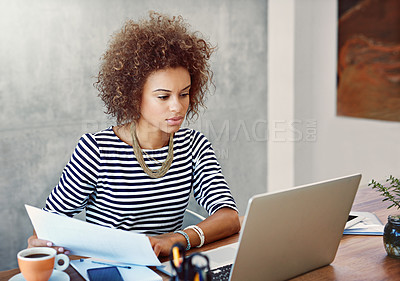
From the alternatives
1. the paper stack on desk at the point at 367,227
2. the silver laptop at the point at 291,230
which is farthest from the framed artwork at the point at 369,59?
the silver laptop at the point at 291,230

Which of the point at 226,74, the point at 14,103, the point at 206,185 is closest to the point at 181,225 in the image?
the point at 206,185

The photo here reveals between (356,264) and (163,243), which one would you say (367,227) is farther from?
(163,243)

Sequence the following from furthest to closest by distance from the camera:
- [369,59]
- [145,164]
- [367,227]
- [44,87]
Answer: [369,59], [44,87], [145,164], [367,227]

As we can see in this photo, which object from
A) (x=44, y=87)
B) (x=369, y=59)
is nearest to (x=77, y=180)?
(x=44, y=87)

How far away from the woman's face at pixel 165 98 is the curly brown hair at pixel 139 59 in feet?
0.08

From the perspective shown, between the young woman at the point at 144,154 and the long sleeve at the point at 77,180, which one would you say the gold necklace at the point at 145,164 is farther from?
the long sleeve at the point at 77,180

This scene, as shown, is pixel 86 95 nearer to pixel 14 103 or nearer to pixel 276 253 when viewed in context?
pixel 14 103

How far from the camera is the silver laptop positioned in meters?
0.94

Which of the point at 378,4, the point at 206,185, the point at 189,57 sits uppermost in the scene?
the point at 378,4

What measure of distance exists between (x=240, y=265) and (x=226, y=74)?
7.83 ft

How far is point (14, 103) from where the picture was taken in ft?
7.64

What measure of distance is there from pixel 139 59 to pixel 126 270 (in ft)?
2.35

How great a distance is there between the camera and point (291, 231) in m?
1.01

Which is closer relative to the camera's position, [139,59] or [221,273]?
[221,273]
